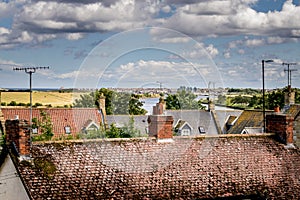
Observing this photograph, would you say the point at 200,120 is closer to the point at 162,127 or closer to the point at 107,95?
the point at 107,95

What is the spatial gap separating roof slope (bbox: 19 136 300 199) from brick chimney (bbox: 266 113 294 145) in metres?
1.00

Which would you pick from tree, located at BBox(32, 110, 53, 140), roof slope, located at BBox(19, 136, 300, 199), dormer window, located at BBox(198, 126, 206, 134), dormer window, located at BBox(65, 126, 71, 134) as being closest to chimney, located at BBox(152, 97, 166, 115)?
roof slope, located at BBox(19, 136, 300, 199)

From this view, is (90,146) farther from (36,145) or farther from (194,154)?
(194,154)

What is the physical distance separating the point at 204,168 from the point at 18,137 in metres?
10.0

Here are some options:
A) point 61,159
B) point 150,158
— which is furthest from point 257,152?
point 61,159

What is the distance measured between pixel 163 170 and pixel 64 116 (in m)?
46.1

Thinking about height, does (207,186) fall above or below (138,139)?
below

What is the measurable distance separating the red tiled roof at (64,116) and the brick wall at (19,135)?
39.3m

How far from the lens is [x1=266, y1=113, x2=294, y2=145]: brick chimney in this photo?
30.0m

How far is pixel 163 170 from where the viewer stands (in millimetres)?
25688

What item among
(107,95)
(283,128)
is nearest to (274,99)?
(107,95)

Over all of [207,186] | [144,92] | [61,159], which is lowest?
[207,186]

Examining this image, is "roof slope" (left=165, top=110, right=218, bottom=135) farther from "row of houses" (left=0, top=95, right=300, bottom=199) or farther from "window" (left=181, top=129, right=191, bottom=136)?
"row of houses" (left=0, top=95, right=300, bottom=199)

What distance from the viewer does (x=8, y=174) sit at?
23.5 meters
